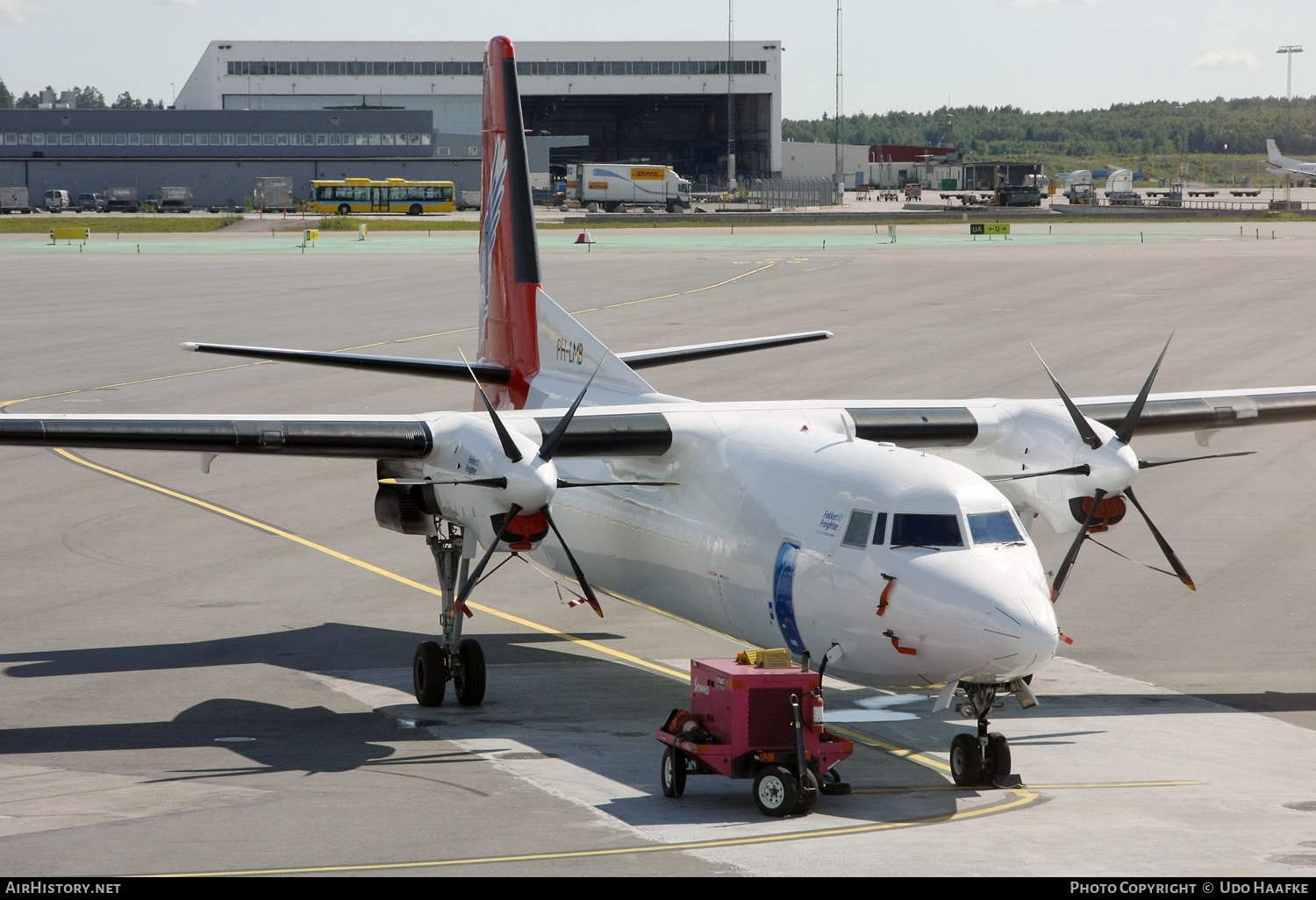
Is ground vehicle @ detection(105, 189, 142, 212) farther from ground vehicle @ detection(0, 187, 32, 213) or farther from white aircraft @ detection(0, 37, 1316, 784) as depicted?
white aircraft @ detection(0, 37, 1316, 784)

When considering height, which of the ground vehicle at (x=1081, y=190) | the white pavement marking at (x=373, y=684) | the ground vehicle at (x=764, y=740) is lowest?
the white pavement marking at (x=373, y=684)

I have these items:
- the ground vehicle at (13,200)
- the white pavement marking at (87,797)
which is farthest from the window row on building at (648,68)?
the white pavement marking at (87,797)

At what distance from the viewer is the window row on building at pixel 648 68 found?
167 metres

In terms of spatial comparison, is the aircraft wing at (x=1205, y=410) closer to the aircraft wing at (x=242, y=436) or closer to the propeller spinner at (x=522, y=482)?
the propeller spinner at (x=522, y=482)

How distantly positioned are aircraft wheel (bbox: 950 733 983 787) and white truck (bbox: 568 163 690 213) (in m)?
117

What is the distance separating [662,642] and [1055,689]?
595 cm

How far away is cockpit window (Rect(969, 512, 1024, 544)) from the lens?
13930mm

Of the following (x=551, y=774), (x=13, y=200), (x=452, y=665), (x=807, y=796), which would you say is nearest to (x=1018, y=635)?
(x=807, y=796)

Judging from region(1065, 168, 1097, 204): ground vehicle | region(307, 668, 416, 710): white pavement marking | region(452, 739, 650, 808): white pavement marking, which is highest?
region(1065, 168, 1097, 204): ground vehicle

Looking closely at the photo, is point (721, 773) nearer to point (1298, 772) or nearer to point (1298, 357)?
point (1298, 772)

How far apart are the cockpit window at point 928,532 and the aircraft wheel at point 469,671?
6335mm

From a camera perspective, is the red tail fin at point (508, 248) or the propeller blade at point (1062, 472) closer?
the propeller blade at point (1062, 472)

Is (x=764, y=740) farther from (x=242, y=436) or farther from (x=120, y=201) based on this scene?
(x=120, y=201)

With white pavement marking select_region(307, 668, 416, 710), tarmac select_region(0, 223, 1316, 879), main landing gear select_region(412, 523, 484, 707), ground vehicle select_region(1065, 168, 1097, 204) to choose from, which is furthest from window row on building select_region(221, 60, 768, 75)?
main landing gear select_region(412, 523, 484, 707)
